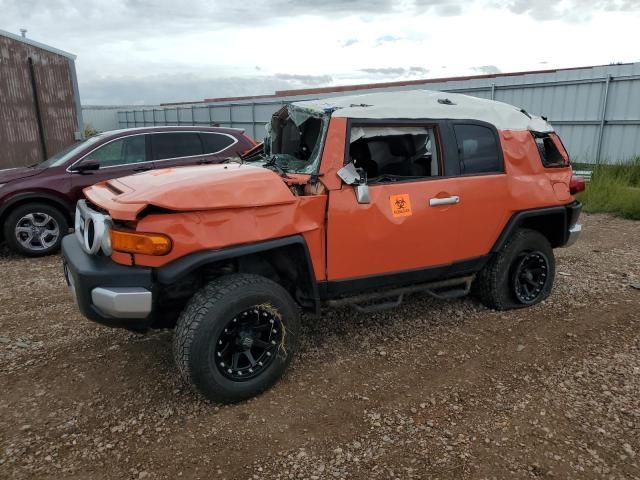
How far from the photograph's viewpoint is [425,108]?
374 centimetres

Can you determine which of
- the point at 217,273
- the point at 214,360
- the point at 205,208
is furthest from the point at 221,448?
the point at 205,208

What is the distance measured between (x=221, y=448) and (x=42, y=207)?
17.0ft

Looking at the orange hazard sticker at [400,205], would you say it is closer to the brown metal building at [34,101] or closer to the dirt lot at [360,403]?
the dirt lot at [360,403]

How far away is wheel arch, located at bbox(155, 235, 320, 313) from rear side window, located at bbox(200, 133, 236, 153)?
4.20 metres

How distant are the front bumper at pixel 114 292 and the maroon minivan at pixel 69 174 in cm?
402

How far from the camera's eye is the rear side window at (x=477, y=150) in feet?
12.7

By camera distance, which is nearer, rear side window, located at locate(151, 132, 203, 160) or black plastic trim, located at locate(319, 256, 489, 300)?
black plastic trim, located at locate(319, 256, 489, 300)

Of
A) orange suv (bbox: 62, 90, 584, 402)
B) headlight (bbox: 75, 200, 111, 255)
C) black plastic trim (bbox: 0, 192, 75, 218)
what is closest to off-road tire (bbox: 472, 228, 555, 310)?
orange suv (bbox: 62, 90, 584, 402)

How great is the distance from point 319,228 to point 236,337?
890mm

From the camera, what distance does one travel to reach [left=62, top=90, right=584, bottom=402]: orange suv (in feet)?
9.30

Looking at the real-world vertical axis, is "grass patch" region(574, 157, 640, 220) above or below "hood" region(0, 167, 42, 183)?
below

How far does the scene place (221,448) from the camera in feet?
8.77

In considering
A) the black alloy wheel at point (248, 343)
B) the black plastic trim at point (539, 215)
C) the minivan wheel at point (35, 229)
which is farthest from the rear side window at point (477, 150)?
Result: the minivan wheel at point (35, 229)

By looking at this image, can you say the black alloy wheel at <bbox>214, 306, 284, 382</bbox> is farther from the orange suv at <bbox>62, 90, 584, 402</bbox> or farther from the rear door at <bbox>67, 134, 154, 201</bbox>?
the rear door at <bbox>67, 134, 154, 201</bbox>
